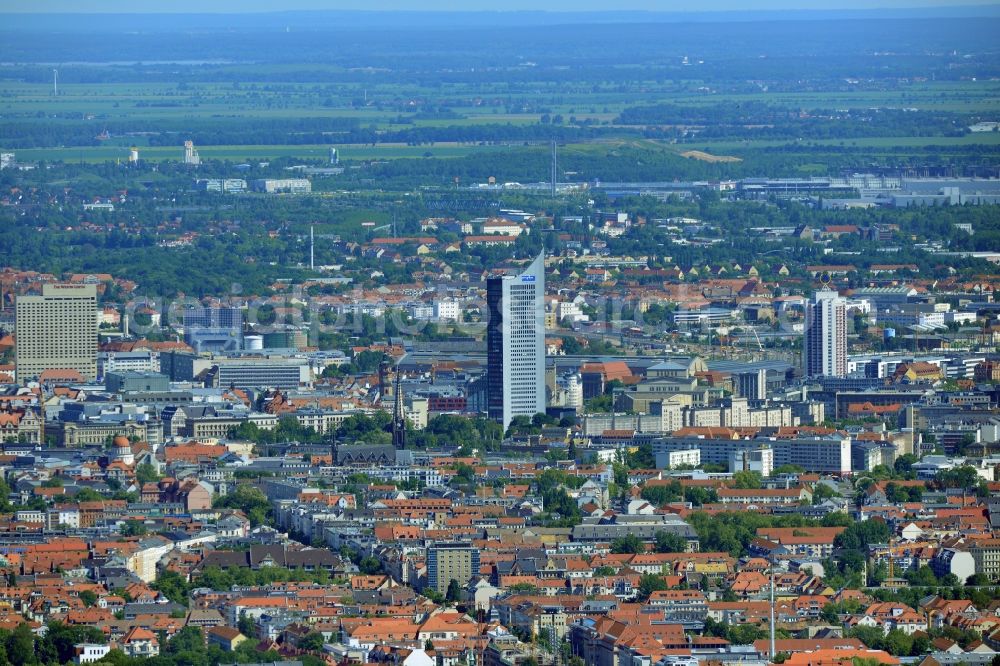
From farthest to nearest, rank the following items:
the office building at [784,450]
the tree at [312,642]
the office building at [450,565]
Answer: the office building at [784,450] < the office building at [450,565] < the tree at [312,642]

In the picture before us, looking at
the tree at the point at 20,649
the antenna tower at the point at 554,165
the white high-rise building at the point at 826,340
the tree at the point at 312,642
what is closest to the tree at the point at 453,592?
the tree at the point at 312,642

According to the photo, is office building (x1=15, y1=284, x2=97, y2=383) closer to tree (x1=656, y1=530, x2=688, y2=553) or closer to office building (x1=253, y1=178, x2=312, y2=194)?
tree (x1=656, y1=530, x2=688, y2=553)

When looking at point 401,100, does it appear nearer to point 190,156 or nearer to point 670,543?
point 190,156

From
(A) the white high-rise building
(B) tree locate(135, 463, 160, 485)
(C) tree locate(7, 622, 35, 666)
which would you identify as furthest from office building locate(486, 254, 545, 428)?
(C) tree locate(7, 622, 35, 666)

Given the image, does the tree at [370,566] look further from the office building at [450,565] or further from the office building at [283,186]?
the office building at [283,186]

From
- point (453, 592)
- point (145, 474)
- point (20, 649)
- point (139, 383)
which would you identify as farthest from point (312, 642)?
point (139, 383)

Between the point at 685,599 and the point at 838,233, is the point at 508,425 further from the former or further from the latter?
the point at 838,233

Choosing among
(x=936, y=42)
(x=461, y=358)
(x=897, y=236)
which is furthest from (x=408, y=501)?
(x=936, y=42)
